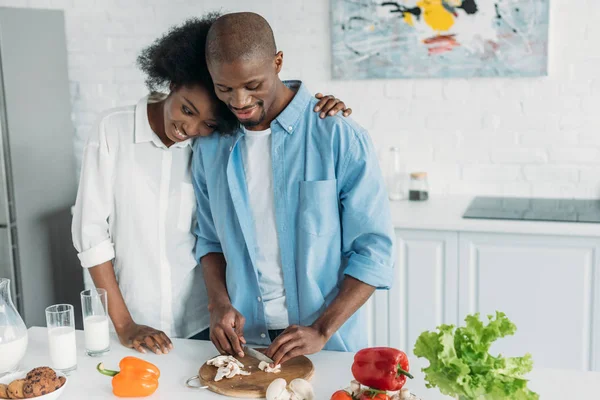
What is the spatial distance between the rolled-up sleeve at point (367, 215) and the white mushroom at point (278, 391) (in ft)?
1.34

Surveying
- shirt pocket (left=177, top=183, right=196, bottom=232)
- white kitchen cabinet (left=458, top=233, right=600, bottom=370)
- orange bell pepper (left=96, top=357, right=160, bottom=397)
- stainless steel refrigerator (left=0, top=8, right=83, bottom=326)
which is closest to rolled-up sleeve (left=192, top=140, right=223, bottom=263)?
shirt pocket (left=177, top=183, right=196, bottom=232)

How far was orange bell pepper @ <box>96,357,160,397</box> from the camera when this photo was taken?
1.39m

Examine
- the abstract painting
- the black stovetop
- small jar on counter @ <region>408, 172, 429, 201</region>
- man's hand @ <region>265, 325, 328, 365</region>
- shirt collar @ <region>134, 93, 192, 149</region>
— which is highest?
the abstract painting

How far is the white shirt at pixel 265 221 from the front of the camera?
173 centimetres

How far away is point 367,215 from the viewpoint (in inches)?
65.1

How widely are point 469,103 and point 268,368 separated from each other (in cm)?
208

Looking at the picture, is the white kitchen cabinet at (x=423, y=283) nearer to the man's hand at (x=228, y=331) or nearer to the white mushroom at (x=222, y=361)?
the man's hand at (x=228, y=331)

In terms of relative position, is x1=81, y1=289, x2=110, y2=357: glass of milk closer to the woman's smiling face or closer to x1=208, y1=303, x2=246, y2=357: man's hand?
x1=208, y1=303, x2=246, y2=357: man's hand

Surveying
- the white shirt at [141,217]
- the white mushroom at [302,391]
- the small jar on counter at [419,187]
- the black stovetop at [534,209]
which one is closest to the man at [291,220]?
the white shirt at [141,217]

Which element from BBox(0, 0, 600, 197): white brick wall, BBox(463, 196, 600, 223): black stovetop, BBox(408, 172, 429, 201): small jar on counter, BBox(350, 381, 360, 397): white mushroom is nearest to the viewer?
BBox(350, 381, 360, 397): white mushroom

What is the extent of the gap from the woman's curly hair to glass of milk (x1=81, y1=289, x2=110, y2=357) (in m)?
0.52

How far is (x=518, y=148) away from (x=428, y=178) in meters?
0.44

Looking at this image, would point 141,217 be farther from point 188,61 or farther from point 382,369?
point 382,369

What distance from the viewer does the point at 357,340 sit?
5.99ft
